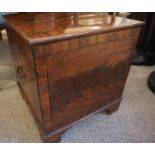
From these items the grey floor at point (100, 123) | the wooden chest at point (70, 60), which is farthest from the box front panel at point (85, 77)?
the grey floor at point (100, 123)

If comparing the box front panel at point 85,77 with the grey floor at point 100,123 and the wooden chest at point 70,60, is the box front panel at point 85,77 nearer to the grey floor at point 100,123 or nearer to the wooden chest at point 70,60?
the wooden chest at point 70,60

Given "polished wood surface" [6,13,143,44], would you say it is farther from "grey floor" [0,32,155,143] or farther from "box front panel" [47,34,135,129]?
"grey floor" [0,32,155,143]

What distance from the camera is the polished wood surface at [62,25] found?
22.3 inches

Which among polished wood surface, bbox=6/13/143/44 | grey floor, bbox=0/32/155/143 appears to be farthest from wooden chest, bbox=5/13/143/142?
grey floor, bbox=0/32/155/143

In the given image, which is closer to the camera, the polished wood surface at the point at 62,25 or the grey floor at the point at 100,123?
the polished wood surface at the point at 62,25

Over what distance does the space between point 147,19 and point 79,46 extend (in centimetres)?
125

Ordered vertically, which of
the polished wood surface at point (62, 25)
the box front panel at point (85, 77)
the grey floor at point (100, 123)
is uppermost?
the polished wood surface at point (62, 25)

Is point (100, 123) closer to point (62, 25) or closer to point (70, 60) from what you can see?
point (70, 60)

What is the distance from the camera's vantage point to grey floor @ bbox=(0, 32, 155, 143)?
951 millimetres

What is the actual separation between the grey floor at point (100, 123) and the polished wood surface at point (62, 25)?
0.63m

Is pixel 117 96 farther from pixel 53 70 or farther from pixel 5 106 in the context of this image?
pixel 5 106

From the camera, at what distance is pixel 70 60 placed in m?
0.66

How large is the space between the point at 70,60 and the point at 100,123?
578 mm

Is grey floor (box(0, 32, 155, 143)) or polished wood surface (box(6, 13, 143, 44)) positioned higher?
polished wood surface (box(6, 13, 143, 44))
